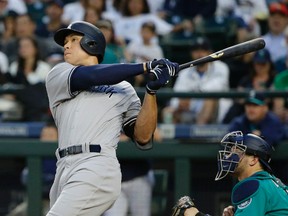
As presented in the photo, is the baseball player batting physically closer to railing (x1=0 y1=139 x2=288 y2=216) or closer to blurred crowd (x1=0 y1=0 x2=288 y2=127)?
blurred crowd (x1=0 y1=0 x2=288 y2=127)

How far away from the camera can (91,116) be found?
16.9ft

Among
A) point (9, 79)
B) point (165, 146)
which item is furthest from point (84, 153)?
point (9, 79)

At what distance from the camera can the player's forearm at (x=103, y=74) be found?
5000mm

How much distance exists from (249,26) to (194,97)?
2.51 m

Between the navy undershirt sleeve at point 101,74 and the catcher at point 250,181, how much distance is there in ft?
2.31

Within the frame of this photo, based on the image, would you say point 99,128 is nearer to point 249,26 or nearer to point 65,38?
point 65,38

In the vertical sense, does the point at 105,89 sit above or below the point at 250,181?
above

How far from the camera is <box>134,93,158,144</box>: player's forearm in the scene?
509 centimetres

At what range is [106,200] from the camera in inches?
203

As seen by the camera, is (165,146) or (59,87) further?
(165,146)

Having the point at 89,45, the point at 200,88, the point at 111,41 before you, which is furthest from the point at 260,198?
the point at 111,41

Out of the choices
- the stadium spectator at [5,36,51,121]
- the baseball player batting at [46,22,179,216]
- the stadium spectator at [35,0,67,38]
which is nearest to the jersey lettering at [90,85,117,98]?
the baseball player batting at [46,22,179,216]

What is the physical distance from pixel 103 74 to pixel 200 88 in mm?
4112

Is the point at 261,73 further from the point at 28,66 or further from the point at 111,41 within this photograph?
the point at 28,66
